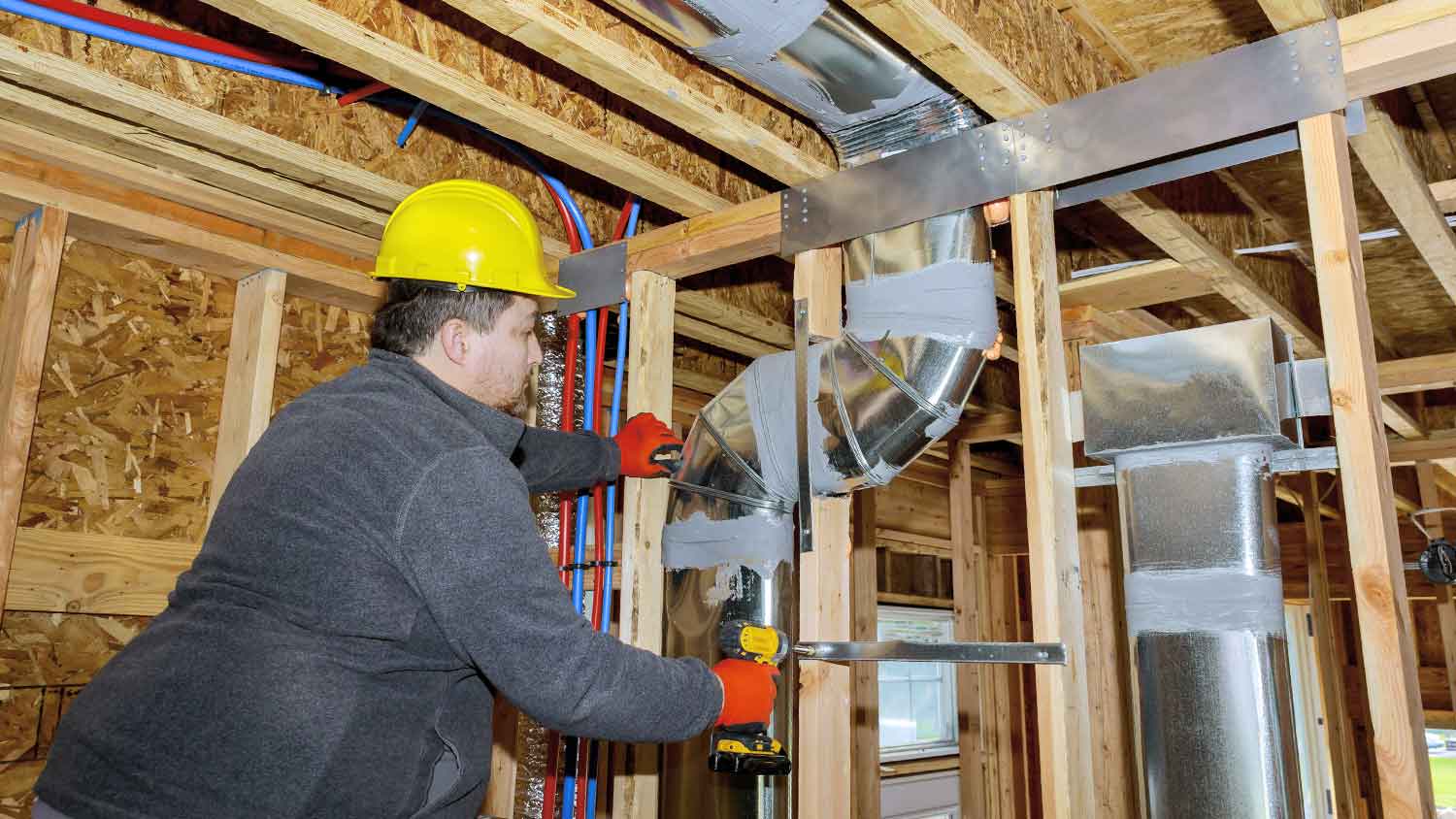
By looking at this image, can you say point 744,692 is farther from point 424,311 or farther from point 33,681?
point 33,681

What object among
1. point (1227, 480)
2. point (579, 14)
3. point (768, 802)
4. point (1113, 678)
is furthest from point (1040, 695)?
point (1113, 678)

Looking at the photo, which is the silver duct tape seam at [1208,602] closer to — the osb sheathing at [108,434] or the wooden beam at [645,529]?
the wooden beam at [645,529]

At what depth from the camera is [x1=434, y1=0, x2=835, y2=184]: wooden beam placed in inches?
66.2

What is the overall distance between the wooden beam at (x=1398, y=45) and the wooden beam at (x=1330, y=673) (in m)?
3.15

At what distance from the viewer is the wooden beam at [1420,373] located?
348cm

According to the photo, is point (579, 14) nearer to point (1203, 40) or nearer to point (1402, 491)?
point (1203, 40)

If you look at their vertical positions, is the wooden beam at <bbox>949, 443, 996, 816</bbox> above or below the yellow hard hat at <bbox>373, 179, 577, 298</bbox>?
below

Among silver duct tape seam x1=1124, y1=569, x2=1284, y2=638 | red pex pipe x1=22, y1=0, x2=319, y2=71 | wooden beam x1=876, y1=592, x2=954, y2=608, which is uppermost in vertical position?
red pex pipe x1=22, y1=0, x2=319, y2=71

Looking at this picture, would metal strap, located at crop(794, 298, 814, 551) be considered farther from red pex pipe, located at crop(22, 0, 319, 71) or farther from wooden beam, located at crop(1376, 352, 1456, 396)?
wooden beam, located at crop(1376, 352, 1456, 396)

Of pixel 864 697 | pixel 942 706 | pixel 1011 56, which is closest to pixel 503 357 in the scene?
pixel 1011 56

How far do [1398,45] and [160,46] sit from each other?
7.12 ft

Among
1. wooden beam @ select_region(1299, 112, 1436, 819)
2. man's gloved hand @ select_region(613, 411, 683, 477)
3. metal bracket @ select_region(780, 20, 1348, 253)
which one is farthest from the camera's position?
man's gloved hand @ select_region(613, 411, 683, 477)

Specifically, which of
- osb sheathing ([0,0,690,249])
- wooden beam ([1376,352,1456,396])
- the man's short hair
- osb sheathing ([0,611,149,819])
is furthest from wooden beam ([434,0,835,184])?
wooden beam ([1376,352,1456,396])

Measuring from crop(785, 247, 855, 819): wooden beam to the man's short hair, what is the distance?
76 cm
